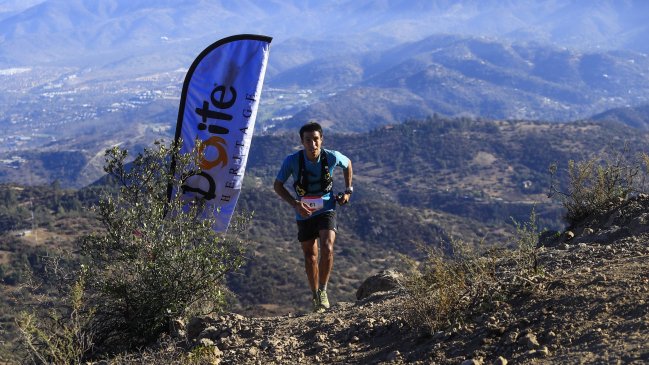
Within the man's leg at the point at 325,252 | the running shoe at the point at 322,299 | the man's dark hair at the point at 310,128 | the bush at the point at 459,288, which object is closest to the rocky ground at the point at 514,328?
the bush at the point at 459,288

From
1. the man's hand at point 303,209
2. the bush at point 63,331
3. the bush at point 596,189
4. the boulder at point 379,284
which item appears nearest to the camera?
the bush at point 63,331

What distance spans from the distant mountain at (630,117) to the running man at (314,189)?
138 m

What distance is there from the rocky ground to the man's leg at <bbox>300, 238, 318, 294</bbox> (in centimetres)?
45

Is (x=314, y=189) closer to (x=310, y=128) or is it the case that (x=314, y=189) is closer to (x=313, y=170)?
(x=313, y=170)

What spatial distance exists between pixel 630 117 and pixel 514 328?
491 feet

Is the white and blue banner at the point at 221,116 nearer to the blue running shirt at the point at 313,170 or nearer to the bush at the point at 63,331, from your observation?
the blue running shirt at the point at 313,170

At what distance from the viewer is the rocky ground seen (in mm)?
3699

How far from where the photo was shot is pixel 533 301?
436 cm

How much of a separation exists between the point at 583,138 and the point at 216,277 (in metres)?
83.5

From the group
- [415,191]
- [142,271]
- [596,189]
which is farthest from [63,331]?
[415,191]

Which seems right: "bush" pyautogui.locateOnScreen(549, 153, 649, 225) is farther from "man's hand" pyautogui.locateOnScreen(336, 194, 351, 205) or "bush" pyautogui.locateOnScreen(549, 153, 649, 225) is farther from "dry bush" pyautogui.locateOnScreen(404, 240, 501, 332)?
"dry bush" pyautogui.locateOnScreen(404, 240, 501, 332)

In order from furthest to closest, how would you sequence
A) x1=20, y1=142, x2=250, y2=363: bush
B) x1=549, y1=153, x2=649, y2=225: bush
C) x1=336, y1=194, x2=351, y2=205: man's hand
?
x1=549, y1=153, x2=649, y2=225: bush, x1=336, y1=194, x2=351, y2=205: man's hand, x1=20, y1=142, x2=250, y2=363: bush

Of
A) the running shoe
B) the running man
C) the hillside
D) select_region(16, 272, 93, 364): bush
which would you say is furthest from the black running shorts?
the hillside

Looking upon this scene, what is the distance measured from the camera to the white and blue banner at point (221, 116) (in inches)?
251
